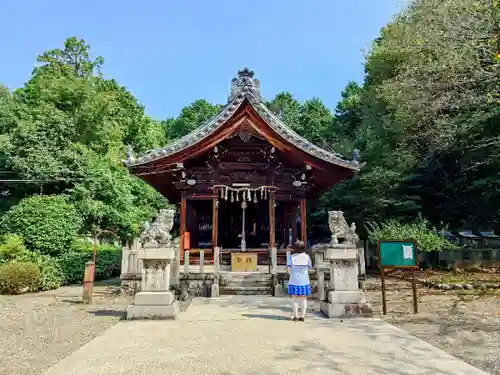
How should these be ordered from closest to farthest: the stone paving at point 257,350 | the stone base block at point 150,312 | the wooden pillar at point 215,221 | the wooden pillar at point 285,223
→ the stone paving at point 257,350
the stone base block at point 150,312
the wooden pillar at point 215,221
the wooden pillar at point 285,223

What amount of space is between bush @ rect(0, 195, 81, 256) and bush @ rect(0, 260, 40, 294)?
4.74 feet

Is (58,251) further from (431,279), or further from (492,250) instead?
(492,250)

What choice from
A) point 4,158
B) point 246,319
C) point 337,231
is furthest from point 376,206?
point 4,158

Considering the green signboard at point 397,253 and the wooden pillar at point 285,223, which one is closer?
the green signboard at point 397,253

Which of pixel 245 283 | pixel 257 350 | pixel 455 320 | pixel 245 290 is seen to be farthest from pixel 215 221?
pixel 257 350

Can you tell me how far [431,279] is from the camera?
12562 millimetres

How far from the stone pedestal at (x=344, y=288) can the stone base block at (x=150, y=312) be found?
325 centimetres

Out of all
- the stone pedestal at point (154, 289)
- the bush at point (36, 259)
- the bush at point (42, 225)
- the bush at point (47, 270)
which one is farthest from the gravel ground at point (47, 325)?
the bush at point (42, 225)

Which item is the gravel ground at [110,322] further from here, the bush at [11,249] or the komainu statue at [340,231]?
the bush at [11,249]

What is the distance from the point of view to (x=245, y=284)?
35.4 ft

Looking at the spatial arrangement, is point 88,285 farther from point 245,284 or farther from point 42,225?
point 42,225

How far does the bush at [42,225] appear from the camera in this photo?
13.9 metres

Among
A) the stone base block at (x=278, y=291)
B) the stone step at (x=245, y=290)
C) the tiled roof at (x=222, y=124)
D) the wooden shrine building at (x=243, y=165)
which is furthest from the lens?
the wooden shrine building at (x=243, y=165)

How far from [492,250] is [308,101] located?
3674 centimetres
